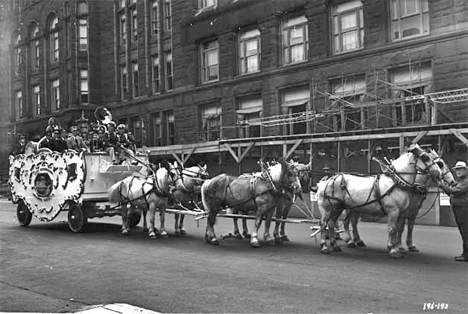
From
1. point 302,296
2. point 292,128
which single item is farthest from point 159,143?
point 302,296

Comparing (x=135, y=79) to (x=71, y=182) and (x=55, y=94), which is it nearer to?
(x=55, y=94)

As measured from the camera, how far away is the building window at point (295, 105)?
23.1m

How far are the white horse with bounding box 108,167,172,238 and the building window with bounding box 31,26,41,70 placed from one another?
17689 mm

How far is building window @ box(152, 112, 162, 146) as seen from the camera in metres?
32.7

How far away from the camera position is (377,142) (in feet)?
60.0

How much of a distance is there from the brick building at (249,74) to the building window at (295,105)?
0.20ft

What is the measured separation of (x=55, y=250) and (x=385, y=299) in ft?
24.9

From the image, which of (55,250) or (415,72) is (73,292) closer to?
(55,250)

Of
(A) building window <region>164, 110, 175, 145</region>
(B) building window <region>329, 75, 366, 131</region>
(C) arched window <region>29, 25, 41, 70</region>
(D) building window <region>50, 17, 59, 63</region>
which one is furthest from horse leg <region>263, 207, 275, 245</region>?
(D) building window <region>50, 17, 59, 63</region>

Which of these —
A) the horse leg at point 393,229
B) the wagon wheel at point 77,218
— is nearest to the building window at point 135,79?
the wagon wheel at point 77,218

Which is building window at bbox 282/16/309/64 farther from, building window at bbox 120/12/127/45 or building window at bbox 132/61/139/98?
building window at bbox 120/12/127/45

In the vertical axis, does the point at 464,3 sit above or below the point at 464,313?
above

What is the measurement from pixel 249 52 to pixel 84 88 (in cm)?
1427

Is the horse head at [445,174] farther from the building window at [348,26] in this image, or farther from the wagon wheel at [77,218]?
the building window at [348,26]
